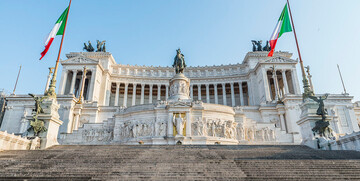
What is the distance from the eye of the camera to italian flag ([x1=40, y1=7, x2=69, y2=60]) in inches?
752

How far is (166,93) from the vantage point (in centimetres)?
5812

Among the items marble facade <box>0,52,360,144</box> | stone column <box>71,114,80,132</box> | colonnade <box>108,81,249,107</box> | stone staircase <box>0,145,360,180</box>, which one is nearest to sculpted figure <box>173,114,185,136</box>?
marble facade <box>0,52,360,144</box>

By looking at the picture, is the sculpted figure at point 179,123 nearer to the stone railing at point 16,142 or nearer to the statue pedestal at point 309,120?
the statue pedestal at point 309,120

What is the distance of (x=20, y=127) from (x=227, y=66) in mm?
44678

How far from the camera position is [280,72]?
54781 millimetres

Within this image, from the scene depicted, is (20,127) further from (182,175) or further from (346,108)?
(346,108)

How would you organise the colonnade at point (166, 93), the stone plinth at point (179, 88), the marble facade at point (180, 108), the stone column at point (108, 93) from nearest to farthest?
the marble facade at point (180, 108), the stone plinth at point (179, 88), the stone column at point (108, 93), the colonnade at point (166, 93)

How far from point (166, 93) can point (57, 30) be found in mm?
39644

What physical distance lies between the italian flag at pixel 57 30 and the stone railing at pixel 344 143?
20.4 metres

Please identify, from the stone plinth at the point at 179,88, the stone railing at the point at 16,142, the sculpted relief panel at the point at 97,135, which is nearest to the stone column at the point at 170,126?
the stone plinth at the point at 179,88

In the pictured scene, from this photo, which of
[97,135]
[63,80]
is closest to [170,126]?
[97,135]

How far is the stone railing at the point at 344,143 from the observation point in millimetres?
12516

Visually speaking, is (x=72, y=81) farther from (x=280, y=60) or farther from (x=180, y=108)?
(x=280, y=60)

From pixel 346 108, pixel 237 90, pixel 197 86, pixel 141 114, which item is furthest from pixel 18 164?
pixel 237 90
